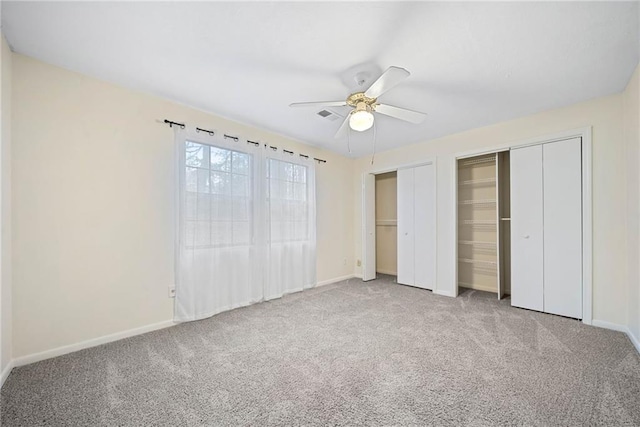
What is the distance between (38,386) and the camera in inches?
71.0

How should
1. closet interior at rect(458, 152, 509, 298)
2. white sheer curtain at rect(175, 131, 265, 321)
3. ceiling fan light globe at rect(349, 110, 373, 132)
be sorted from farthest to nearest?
closet interior at rect(458, 152, 509, 298)
white sheer curtain at rect(175, 131, 265, 321)
ceiling fan light globe at rect(349, 110, 373, 132)

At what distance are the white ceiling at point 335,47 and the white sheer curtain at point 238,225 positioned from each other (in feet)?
2.48

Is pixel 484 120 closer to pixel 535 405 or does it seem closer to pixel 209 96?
pixel 535 405

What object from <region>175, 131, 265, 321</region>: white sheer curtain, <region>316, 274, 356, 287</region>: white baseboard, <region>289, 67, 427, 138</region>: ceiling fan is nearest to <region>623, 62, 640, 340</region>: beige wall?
<region>289, 67, 427, 138</region>: ceiling fan

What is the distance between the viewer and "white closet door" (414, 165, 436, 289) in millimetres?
4250

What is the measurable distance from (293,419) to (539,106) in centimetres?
382

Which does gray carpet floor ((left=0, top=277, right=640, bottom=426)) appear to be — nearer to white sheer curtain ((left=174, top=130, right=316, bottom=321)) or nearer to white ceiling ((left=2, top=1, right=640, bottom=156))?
white sheer curtain ((left=174, top=130, right=316, bottom=321))

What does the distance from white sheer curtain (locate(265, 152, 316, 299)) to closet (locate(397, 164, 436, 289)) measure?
5.14ft

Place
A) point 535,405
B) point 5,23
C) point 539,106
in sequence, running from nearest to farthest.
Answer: point 535,405 < point 5,23 < point 539,106

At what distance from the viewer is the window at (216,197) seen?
119 inches

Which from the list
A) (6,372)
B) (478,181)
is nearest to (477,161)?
(478,181)

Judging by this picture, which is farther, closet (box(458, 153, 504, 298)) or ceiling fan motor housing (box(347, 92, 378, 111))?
closet (box(458, 153, 504, 298))

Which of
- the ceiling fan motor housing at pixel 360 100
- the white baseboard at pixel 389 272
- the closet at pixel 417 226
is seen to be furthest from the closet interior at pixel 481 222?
the ceiling fan motor housing at pixel 360 100

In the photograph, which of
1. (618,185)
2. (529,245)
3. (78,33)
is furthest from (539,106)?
(78,33)
